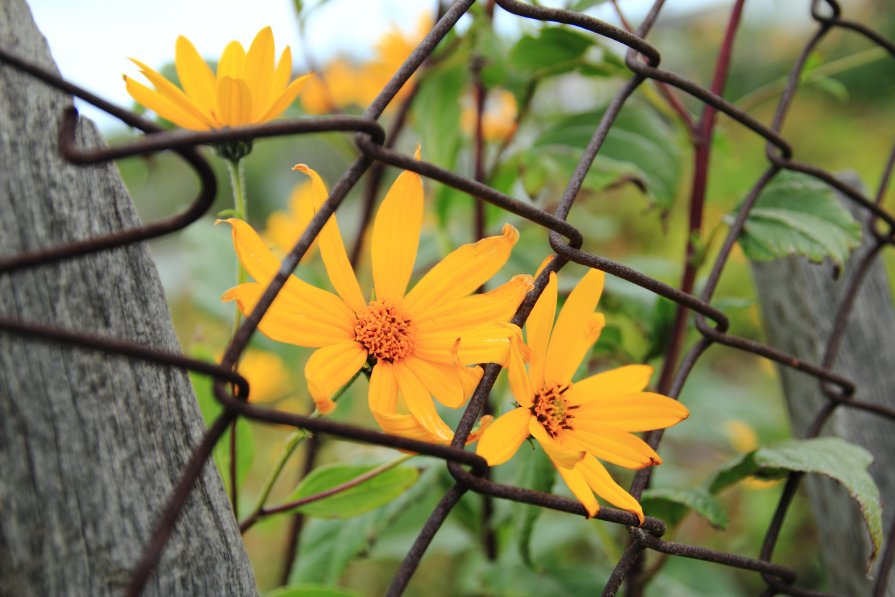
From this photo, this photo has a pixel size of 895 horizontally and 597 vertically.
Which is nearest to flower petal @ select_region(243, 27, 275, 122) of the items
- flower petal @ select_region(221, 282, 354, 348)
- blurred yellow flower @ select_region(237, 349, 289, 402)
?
flower petal @ select_region(221, 282, 354, 348)

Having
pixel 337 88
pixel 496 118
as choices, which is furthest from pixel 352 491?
pixel 337 88

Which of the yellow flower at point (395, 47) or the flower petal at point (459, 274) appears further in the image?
the yellow flower at point (395, 47)

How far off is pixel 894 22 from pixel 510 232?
16.3 feet

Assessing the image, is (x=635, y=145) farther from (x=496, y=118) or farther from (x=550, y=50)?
(x=496, y=118)

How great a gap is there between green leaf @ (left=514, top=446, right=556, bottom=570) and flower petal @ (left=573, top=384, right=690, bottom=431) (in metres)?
0.10

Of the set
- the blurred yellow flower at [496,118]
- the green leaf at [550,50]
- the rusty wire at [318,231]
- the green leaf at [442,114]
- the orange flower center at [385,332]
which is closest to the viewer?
the rusty wire at [318,231]

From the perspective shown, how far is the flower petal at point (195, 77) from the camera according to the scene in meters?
0.39

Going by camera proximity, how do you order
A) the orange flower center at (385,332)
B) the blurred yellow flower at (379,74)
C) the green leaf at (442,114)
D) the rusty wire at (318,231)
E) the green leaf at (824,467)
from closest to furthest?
1. the rusty wire at (318,231)
2. the orange flower center at (385,332)
3. the green leaf at (824,467)
4. the green leaf at (442,114)
5. the blurred yellow flower at (379,74)

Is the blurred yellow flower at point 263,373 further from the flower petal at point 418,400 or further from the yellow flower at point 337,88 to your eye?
the flower petal at point 418,400

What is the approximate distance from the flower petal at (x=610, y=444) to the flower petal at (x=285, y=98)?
23 centimetres

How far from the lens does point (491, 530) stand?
90 cm

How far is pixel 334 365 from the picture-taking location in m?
0.34

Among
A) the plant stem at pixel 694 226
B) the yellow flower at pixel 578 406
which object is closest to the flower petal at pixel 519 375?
the yellow flower at pixel 578 406

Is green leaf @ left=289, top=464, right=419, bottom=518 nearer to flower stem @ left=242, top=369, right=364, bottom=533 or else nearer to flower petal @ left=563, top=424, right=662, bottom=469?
flower stem @ left=242, top=369, right=364, bottom=533
